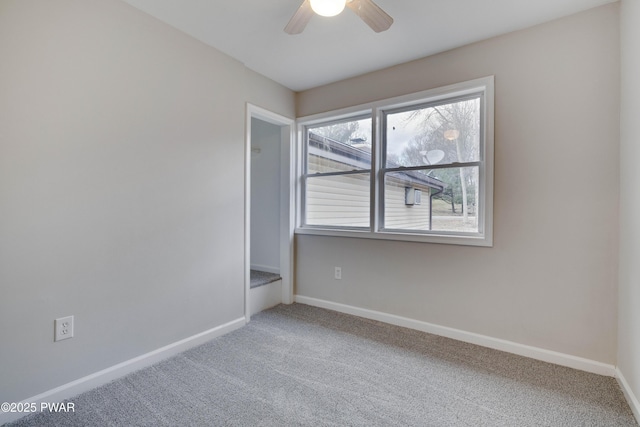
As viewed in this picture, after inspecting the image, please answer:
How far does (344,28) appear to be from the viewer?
226 cm

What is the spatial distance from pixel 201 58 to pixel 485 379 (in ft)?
10.4

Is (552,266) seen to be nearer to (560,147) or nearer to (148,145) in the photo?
(560,147)

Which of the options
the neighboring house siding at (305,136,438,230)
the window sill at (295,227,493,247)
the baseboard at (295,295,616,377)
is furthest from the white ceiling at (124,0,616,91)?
the baseboard at (295,295,616,377)

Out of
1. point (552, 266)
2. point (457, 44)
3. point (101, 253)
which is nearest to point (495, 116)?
point (457, 44)

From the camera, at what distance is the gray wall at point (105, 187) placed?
157cm

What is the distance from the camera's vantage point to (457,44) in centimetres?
244

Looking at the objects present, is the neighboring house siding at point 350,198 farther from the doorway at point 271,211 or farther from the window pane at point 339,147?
the doorway at point 271,211

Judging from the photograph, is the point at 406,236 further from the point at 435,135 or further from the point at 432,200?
the point at 435,135

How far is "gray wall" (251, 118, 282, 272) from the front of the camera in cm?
367

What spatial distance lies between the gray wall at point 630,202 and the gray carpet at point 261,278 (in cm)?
284

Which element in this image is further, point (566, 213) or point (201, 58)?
point (201, 58)

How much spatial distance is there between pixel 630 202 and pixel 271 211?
313 cm

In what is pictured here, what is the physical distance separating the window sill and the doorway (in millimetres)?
336

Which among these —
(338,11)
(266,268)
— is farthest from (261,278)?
(338,11)
